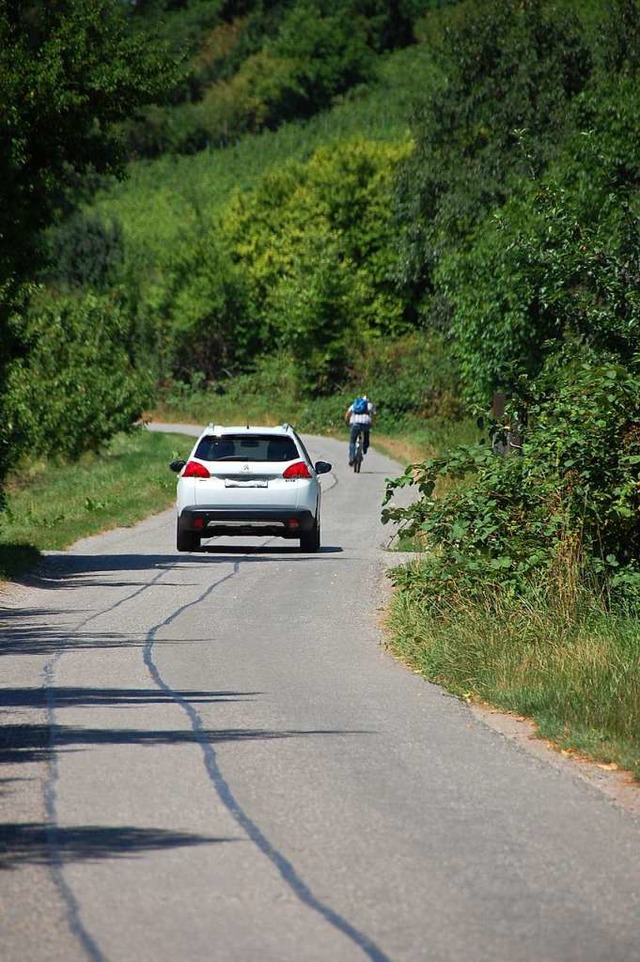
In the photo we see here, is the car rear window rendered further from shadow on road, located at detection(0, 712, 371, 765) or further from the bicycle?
the bicycle

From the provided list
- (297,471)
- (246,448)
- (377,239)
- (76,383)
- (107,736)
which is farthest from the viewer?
(377,239)

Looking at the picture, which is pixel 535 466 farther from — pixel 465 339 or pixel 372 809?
pixel 465 339

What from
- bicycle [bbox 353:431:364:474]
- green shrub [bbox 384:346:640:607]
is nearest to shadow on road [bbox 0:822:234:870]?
green shrub [bbox 384:346:640:607]

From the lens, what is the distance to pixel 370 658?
14.0 m

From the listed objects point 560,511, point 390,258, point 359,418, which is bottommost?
point 390,258

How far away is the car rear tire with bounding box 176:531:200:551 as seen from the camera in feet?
81.9

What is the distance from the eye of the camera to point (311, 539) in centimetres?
2508

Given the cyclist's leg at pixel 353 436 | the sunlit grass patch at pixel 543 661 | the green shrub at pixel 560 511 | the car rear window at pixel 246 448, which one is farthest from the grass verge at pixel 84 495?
the sunlit grass patch at pixel 543 661

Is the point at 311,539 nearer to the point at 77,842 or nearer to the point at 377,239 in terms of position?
the point at 77,842

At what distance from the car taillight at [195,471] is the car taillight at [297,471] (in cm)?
110

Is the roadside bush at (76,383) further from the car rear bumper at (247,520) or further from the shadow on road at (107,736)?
the shadow on road at (107,736)

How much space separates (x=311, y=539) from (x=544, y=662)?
1308cm

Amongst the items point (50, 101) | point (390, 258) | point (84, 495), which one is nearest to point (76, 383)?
point (84, 495)

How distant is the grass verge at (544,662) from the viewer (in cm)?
991
